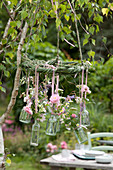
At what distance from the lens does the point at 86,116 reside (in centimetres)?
175

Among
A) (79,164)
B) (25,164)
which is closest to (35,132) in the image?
(79,164)

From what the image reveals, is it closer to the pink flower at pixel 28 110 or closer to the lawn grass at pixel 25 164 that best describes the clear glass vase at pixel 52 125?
the pink flower at pixel 28 110

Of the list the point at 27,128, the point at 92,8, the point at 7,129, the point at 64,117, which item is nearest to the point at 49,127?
the point at 64,117

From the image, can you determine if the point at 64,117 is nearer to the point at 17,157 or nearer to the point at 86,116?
the point at 86,116

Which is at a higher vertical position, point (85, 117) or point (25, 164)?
point (85, 117)

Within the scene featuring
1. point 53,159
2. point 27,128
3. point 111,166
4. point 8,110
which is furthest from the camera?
point 27,128


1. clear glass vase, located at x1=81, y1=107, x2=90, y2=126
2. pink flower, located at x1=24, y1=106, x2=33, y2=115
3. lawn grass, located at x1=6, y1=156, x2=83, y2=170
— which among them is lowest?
lawn grass, located at x1=6, y1=156, x2=83, y2=170

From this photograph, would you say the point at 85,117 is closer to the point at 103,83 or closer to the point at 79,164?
the point at 79,164

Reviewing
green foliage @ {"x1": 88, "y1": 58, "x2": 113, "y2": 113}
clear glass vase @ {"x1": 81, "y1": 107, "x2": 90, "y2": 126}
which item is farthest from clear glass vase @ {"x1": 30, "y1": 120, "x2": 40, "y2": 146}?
green foliage @ {"x1": 88, "y1": 58, "x2": 113, "y2": 113}

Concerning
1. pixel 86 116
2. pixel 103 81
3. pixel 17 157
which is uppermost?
pixel 103 81

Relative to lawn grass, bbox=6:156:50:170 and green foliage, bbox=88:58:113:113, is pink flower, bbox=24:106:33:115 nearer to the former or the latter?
lawn grass, bbox=6:156:50:170

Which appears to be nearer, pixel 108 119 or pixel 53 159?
pixel 53 159

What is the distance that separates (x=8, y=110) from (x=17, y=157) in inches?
139

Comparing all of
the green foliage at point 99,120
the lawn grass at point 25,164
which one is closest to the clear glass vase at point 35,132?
the lawn grass at point 25,164
